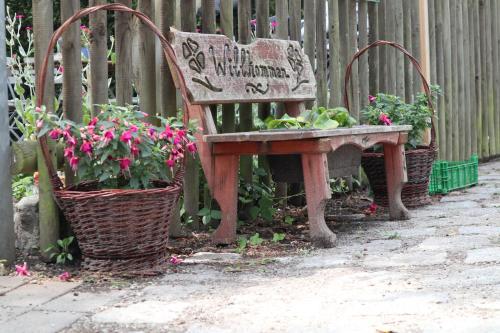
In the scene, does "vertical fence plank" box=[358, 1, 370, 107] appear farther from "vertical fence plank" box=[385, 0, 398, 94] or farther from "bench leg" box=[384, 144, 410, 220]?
"bench leg" box=[384, 144, 410, 220]

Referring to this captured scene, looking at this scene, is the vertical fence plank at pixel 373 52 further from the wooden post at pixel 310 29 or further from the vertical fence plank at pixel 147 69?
the vertical fence plank at pixel 147 69

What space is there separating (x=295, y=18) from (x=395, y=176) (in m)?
1.26

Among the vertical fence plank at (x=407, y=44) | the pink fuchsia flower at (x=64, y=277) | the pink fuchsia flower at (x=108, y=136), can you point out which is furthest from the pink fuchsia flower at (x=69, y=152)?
the vertical fence plank at (x=407, y=44)

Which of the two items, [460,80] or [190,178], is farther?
[460,80]

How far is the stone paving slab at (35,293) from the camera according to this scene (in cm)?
273

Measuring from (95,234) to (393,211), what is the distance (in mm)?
2175

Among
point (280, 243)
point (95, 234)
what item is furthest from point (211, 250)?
point (95, 234)

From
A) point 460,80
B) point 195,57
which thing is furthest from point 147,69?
point 460,80

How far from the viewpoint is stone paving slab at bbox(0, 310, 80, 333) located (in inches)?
93.4

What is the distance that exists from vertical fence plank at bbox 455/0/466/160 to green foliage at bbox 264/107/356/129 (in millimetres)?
3558

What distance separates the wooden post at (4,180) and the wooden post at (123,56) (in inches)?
24.0

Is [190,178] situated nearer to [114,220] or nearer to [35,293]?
[114,220]

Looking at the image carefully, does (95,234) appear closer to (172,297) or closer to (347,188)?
(172,297)

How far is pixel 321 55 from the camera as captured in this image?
5.55 m
